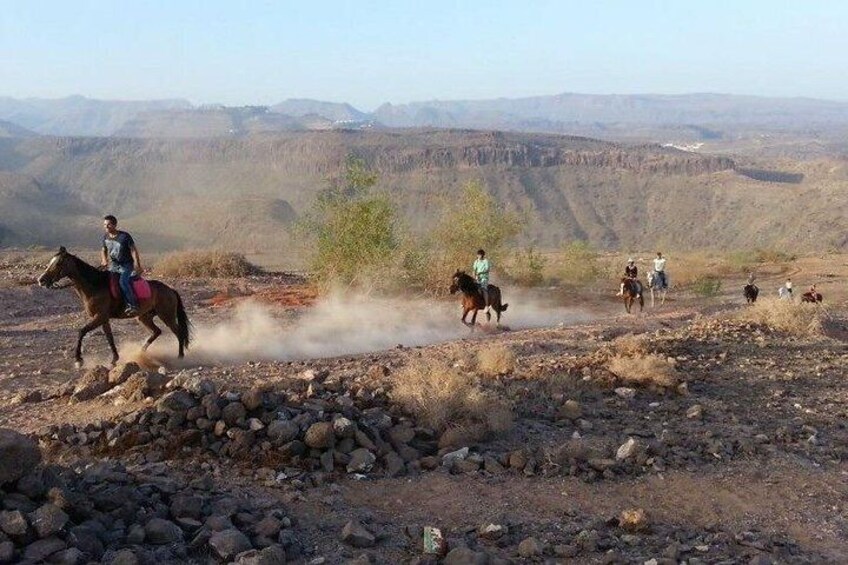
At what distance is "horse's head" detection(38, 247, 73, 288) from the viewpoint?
37.5ft

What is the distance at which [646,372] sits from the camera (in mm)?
10953

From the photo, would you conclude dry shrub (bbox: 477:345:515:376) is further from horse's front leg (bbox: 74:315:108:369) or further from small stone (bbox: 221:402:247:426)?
horse's front leg (bbox: 74:315:108:369)

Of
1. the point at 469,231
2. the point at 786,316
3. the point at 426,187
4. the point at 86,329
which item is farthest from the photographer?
the point at 426,187

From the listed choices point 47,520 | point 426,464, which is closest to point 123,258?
point 426,464

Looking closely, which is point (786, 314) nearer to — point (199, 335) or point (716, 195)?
point (199, 335)

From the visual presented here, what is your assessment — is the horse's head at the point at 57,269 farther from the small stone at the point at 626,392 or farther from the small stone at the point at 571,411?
the small stone at the point at 626,392

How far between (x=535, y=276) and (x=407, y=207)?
190ft

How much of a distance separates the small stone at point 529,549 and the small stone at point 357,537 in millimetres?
1141

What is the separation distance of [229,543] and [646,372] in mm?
6981

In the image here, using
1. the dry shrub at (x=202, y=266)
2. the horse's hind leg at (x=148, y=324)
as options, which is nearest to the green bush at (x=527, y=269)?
the dry shrub at (x=202, y=266)

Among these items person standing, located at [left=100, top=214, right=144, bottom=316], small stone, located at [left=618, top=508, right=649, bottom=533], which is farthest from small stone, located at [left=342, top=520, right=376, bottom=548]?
person standing, located at [left=100, top=214, right=144, bottom=316]

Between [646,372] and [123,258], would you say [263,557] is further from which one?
[123,258]

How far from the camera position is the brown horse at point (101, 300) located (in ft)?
37.9

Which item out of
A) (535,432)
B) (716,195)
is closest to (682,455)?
(535,432)
